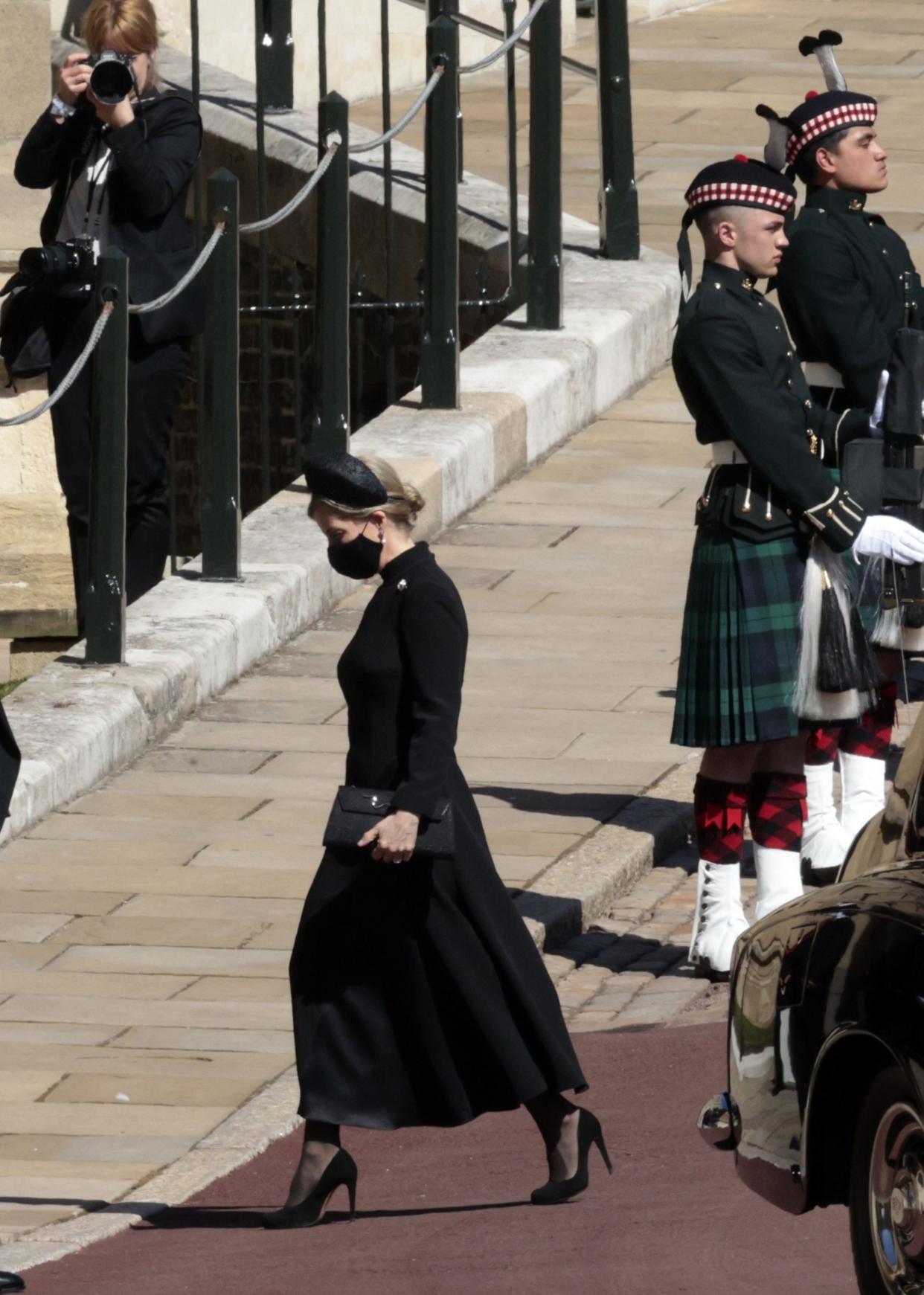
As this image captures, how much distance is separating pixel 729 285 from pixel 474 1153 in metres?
2.06

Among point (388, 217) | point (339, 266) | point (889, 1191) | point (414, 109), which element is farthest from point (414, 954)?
point (388, 217)

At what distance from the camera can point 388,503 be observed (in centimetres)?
581

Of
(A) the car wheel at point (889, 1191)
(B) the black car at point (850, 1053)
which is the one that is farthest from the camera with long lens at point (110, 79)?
(A) the car wheel at point (889, 1191)

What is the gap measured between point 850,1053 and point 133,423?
5.13 metres

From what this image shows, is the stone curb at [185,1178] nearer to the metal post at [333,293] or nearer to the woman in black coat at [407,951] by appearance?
the woman in black coat at [407,951]

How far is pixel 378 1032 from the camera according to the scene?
5.71 meters

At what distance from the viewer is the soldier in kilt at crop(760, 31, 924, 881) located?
7809 mm

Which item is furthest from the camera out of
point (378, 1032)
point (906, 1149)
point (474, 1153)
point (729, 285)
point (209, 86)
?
point (209, 86)

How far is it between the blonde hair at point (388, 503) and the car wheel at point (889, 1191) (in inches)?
64.6

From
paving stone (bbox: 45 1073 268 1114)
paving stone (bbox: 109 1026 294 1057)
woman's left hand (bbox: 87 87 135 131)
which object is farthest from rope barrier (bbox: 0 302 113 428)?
paving stone (bbox: 45 1073 268 1114)

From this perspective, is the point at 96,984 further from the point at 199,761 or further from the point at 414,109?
the point at 414,109

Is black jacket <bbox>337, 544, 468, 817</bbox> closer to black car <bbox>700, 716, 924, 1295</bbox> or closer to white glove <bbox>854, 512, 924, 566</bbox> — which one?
black car <bbox>700, 716, 924, 1295</bbox>

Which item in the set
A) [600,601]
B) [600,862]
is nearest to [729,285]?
[600,862]

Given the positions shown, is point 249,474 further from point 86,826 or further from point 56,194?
point 86,826
